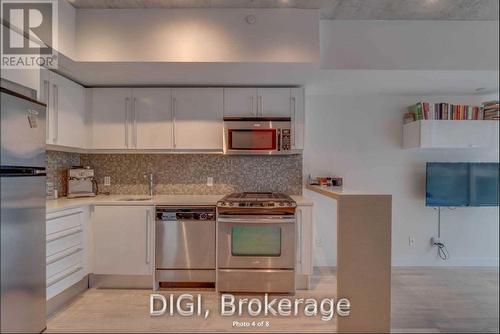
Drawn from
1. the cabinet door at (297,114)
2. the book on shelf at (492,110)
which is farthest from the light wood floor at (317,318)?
the book on shelf at (492,110)

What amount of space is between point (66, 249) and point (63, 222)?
25cm

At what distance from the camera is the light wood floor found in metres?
2.26

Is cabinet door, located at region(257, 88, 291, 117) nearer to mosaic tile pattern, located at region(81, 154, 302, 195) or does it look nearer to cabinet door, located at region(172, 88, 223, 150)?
cabinet door, located at region(172, 88, 223, 150)

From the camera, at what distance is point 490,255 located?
3688 mm

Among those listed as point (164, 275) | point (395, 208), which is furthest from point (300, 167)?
point (164, 275)

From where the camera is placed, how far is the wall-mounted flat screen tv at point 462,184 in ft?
11.3

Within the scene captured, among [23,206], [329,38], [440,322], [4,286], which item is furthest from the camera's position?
[329,38]

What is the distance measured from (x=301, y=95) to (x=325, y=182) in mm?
1037

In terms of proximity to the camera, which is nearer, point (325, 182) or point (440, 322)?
point (440, 322)

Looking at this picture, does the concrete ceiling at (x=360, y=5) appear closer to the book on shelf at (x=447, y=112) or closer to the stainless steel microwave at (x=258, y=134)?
the book on shelf at (x=447, y=112)

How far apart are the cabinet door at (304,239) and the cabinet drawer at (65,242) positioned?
2081 mm

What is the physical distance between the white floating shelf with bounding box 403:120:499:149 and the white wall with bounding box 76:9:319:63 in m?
1.68

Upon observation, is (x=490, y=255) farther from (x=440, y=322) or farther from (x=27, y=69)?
(x=27, y=69)

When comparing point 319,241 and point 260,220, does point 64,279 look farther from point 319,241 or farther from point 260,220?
point 319,241
